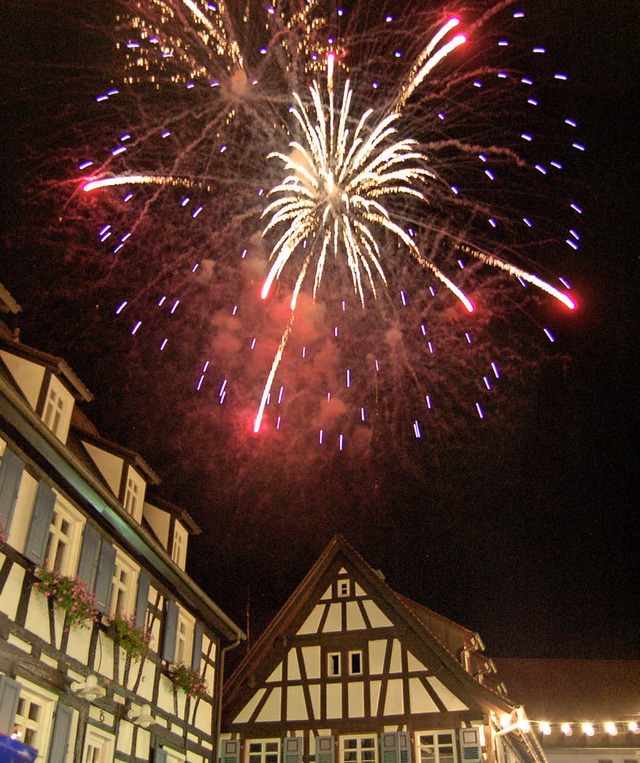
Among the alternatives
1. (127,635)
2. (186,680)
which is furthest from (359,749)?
(127,635)

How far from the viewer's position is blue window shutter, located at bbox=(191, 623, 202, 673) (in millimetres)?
17000

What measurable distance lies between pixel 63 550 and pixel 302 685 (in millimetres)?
9829

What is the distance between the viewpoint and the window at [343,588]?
2094 centimetres

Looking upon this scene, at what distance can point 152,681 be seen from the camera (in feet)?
48.2

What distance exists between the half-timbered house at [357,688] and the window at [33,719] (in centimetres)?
950

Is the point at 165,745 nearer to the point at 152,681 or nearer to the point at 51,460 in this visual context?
the point at 152,681

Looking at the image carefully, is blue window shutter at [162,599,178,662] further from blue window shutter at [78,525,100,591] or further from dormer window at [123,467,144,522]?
blue window shutter at [78,525,100,591]

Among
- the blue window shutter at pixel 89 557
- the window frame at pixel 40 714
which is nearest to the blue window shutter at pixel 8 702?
the window frame at pixel 40 714

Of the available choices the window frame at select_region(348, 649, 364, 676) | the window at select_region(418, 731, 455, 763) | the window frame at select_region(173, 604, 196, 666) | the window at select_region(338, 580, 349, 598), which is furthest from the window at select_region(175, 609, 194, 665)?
the window at select_region(418, 731, 455, 763)

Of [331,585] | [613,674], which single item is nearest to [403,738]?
[331,585]

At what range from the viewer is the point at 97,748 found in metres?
12.7

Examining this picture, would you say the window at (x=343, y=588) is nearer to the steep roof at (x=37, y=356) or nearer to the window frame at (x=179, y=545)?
the window frame at (x=179, y=545)

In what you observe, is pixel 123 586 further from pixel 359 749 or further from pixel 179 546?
pixel 359 749

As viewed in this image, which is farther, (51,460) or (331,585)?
(331,585)
